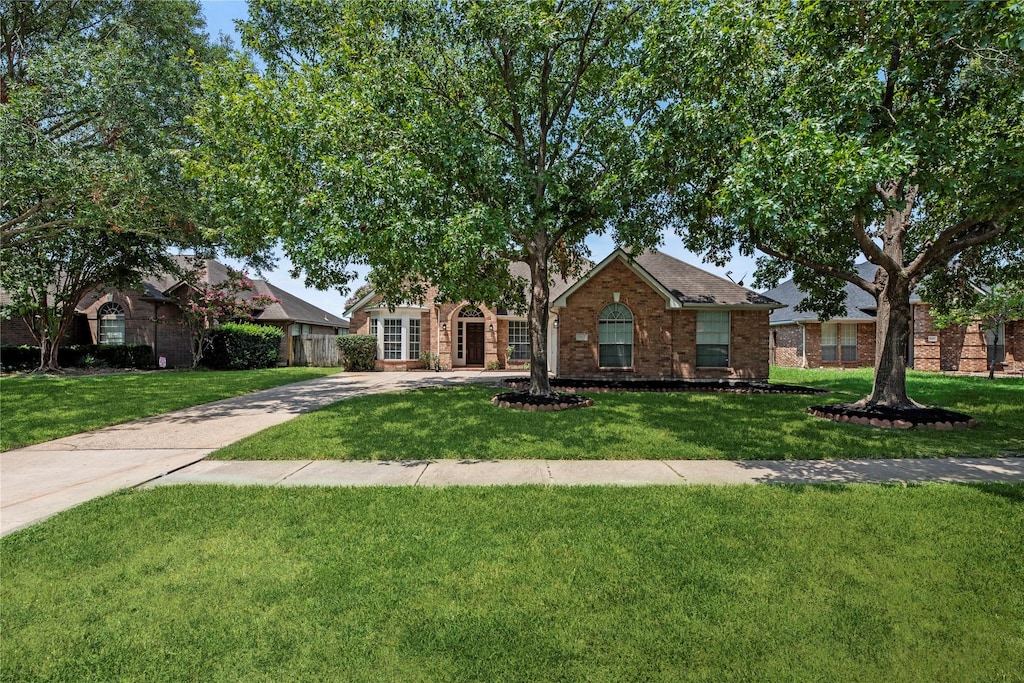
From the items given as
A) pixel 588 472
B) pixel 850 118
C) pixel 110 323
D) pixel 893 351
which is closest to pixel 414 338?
pixel 110 323

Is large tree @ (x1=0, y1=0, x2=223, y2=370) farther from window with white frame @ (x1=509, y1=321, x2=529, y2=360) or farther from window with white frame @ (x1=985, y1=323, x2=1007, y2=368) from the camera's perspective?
window with white frame @ (x1=985, y1=323, x2=1007, y2=368)

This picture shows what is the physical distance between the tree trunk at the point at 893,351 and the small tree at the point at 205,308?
23506mm

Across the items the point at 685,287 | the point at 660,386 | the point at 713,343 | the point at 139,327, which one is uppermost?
the point at 685,287

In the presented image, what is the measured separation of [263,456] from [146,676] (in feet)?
15.4

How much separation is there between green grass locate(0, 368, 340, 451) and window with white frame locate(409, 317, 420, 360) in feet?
20.8

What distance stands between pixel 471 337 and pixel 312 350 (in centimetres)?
935

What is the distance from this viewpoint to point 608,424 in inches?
354

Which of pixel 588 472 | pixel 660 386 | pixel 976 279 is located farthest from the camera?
pixel 660 386

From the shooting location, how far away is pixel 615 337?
1784 centimetres

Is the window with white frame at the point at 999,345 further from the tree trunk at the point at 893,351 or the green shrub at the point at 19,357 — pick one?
the green shrub at the point at 19,357

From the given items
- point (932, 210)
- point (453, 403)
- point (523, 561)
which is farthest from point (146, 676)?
point (932, 210)

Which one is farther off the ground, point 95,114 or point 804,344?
point 95,114

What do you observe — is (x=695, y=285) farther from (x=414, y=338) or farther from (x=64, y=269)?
(x=64, y=269)

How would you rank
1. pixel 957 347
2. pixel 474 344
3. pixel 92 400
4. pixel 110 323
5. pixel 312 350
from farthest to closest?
pixel 312 350 → pixel 474 344 → pixel 110 323 → pixel 957 347 → pixel 92 400
